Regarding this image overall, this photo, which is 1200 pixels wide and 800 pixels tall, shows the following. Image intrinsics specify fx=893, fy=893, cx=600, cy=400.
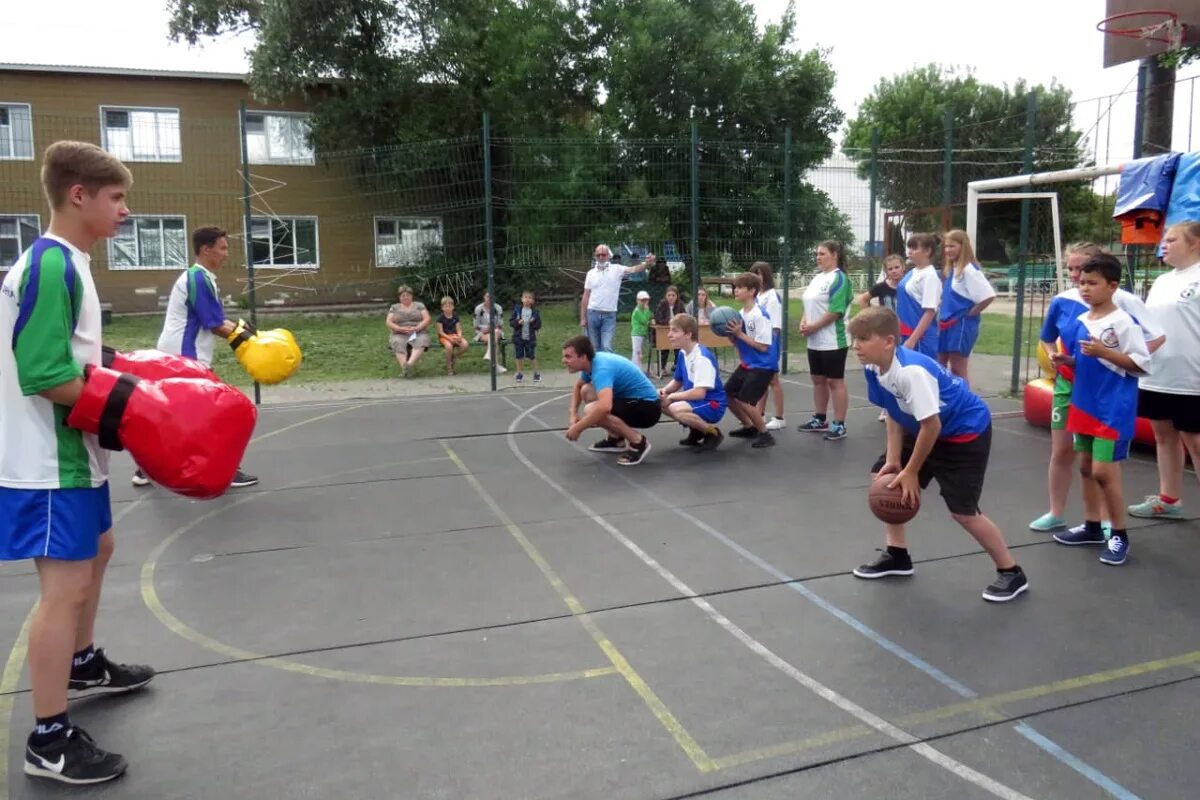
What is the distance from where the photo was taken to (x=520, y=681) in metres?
3.56

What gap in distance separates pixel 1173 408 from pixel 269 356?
17.7ft

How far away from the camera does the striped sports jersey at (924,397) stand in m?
4.05

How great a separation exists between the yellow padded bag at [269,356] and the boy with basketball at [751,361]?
3.99m

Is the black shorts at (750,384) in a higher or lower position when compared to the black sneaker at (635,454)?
higher

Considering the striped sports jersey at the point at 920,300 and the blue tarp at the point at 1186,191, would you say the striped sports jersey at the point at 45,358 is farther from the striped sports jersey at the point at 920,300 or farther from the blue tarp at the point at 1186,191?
the blue tarp at the point at 1186,191

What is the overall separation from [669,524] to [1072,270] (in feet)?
9.09

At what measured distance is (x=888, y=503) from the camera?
14.6 feet

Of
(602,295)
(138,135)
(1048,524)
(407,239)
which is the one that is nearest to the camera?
(1048,524)

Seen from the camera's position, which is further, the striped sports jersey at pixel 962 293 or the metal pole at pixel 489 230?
the metal pole at pixel 489 230

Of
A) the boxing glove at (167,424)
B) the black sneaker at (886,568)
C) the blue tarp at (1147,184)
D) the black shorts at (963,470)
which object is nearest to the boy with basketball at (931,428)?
the black shorts at (963,470)

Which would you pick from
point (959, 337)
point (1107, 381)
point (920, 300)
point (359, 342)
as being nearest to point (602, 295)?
point (920, 300)

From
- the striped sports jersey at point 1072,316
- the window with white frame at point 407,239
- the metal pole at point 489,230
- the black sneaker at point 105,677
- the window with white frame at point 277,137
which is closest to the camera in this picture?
the black sneaker at point 105,677

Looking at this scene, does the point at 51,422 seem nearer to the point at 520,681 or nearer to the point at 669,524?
the point at 520,681

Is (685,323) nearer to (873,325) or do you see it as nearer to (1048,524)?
(1048,524)
